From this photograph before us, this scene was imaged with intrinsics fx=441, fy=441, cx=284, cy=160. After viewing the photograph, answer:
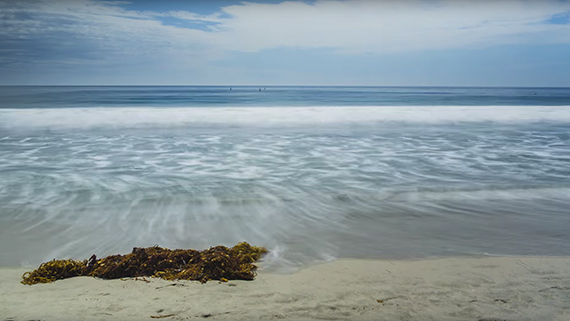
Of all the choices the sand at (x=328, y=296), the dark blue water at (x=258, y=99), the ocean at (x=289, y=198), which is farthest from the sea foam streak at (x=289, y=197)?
the dark blue water at (x=258, y=99)

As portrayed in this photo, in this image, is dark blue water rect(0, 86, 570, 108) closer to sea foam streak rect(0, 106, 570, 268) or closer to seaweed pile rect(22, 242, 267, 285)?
sea foam streak rect(0, 106, 570, 268)

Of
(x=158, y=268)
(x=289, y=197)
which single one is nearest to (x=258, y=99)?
(x=289, y=197)

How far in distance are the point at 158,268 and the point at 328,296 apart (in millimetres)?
1009

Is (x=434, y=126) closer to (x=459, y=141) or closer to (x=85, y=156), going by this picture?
(x=459, y=141)

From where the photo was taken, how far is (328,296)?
2.24 metres

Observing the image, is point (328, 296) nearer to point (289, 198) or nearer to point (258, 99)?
point (289, 198)

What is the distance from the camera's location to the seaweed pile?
2.48 m

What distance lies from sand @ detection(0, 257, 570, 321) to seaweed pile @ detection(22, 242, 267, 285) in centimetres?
6

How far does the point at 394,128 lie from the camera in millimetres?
13500

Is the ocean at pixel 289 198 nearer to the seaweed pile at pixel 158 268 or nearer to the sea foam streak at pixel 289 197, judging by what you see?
the sea foam streak at pixel 289 197

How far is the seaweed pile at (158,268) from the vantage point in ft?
8.14

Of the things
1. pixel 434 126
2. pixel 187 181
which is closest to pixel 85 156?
pixel 187 181

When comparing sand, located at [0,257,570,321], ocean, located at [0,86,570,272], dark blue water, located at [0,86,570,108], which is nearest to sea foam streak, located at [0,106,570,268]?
ocean, located at [0,86,570,272]

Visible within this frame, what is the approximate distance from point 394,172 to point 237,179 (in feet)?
7.33
